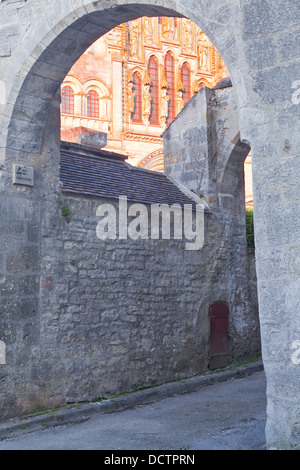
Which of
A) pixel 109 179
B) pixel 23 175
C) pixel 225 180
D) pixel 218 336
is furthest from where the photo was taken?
pixel 225 180

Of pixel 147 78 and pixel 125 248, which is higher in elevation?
pixel 147 78

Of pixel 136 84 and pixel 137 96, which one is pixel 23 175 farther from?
pixel 136 84

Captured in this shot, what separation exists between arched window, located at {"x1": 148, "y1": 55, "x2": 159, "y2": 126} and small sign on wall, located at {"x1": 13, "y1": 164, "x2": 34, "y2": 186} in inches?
704

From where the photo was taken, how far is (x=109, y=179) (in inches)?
332

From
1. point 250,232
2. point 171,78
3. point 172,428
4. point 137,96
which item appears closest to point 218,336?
point 250,232

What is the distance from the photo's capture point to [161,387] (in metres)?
7.94

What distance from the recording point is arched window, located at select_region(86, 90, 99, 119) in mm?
22797

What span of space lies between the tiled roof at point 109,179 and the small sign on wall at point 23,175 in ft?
1.92

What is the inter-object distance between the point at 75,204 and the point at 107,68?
1700cm

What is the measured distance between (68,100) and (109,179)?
1483cm

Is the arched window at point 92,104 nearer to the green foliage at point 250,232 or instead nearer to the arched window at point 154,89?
the arched window at point 154,89

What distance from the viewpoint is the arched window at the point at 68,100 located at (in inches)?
876
